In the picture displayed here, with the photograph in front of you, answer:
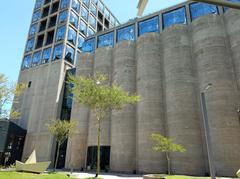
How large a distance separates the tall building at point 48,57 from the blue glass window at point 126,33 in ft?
52.3

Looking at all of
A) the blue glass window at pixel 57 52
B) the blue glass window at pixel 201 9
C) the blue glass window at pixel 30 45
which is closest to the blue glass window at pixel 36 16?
the blue glass window at pixel 30 45

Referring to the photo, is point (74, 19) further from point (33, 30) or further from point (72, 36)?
point (33, 30)

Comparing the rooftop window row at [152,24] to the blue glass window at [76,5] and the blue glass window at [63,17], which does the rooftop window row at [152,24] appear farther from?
the blue glass window at [76,5]

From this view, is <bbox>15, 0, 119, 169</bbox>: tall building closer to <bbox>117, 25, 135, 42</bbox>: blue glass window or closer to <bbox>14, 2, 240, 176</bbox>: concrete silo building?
<bbox>14, 2, 240, 176</bbox>: concrete silo building

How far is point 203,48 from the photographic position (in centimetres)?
3372

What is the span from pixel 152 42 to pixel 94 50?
57.7 ft

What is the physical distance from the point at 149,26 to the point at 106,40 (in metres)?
11.6

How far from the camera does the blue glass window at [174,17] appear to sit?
41069 millimetres

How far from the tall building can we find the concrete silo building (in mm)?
524

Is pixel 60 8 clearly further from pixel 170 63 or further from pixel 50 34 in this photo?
pixel 170 63

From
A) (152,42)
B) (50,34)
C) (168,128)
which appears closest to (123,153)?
(168,128)

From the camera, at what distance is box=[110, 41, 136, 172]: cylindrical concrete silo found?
3469 cm

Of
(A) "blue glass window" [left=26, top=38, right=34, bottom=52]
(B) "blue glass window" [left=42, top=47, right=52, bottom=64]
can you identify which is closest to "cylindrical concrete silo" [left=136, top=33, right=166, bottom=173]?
(B) "blue glass window" [left=42, top=47, right=52, bottom=64]

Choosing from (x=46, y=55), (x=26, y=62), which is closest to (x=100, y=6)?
(x=46, y=55)
